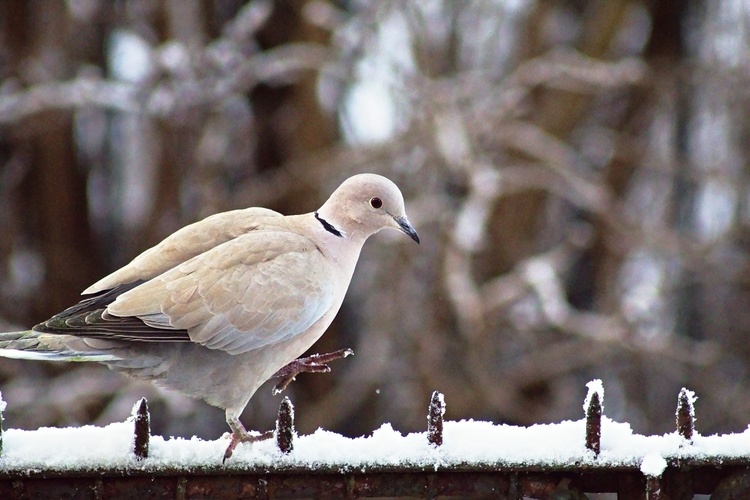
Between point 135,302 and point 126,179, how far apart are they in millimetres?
5073

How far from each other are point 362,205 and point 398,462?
3.32ft

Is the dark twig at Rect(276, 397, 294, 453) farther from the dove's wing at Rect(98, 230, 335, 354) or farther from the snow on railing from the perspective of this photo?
the dove's wing at Rect(98, 230, 335, 354)

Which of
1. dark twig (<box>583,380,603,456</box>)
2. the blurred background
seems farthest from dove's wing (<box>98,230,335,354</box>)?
the blurred background

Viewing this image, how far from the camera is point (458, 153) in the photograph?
187 inches

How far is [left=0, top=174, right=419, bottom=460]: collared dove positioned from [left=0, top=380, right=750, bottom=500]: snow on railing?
1.10ft

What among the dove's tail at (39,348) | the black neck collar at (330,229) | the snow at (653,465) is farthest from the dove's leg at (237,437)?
the snow at (653,465)

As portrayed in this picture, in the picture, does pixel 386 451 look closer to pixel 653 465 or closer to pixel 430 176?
pixel 653 465

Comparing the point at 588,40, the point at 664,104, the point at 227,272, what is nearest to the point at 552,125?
the point at 588,40

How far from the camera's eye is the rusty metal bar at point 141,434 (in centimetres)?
181

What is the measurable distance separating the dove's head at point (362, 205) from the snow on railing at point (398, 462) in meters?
0.90

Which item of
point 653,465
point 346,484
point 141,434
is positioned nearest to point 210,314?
point 141,434

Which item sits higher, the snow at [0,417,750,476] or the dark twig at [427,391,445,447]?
the dark twig at [427,391,445,447]

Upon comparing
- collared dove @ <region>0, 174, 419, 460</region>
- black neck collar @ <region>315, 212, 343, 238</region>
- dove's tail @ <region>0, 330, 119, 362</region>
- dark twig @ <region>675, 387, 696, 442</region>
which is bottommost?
dark twig @ <region>675, 387, 696, 442</region>

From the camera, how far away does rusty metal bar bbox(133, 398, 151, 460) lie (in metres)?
1.81
